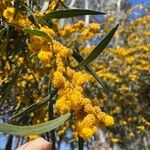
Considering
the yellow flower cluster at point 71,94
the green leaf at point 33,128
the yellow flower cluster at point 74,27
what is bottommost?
the yellow flower cluster at point 74,27

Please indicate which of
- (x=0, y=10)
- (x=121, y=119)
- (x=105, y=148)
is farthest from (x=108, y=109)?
(x=0, y=10)

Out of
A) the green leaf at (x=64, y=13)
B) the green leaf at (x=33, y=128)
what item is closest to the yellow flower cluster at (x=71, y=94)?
the green leaf at (x=33, y=128)

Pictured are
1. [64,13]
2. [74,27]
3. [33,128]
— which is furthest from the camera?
[74,27]

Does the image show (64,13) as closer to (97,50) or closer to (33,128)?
(97,50)

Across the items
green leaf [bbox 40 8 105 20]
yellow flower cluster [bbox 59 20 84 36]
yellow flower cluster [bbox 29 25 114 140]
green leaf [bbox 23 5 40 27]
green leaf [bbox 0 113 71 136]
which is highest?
green leaf [bbox 40 8 105 20]

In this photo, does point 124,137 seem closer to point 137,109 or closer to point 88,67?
point 137,109

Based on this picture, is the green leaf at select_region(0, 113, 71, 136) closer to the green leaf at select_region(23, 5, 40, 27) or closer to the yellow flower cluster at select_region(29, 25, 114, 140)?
the yellow flower cluster at select_region(29, 25, 114, 140)

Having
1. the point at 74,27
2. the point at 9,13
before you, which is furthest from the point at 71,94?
the point at 74,27

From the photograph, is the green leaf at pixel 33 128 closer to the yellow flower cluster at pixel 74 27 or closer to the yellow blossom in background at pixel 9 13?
the yellow blossom in background at pixel 9 13

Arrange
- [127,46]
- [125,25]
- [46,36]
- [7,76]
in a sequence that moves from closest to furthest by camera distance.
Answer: [46,36]
[7,76]
[127,46]
[125,25]

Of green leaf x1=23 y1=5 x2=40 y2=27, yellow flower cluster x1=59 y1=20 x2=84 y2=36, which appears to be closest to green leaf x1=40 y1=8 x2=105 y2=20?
green leaf x1=23 y1=5 x2=40 y2=27

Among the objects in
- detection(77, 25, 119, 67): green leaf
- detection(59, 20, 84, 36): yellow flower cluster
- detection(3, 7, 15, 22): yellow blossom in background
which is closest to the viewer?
detection(77, 25, 119, 67): green leaf
